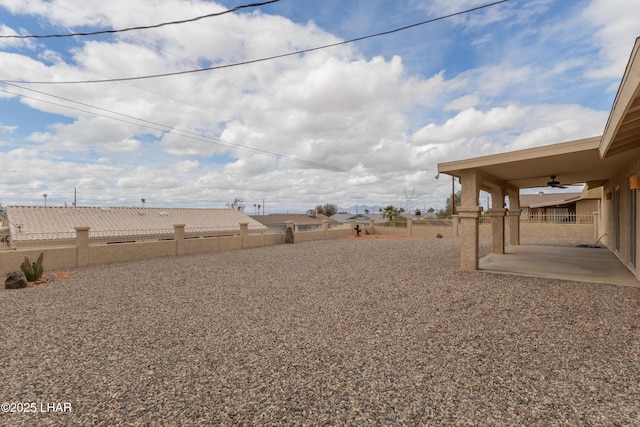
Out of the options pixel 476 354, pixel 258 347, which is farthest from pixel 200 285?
pixel 476 354

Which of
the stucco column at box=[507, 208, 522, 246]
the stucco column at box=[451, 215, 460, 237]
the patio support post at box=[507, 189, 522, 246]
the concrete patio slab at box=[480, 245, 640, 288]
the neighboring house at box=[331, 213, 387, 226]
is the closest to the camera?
the concrete patio slab at box=[480, 245, 640, 288]

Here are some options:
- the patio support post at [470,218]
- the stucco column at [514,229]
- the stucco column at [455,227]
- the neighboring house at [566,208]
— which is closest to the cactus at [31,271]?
the patio support post at [470,218]

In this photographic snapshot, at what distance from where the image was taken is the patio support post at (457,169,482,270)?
29.5ft

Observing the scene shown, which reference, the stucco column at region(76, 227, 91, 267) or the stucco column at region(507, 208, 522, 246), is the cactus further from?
the stucco column at region(507, 208, 522, 246)

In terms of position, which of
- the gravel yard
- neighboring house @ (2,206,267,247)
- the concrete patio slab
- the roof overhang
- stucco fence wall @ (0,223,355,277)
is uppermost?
the roof overhang

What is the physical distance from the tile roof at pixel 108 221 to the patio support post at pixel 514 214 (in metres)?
20.6

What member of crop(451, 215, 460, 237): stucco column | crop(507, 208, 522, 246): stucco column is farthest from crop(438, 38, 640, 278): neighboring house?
crop(451, 215, 460, 237): stucco column

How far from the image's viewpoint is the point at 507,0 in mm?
6176

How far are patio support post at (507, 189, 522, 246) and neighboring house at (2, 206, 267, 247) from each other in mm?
21108

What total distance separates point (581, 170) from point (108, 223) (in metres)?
31.4

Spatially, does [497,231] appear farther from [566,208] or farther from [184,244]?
[566,208]

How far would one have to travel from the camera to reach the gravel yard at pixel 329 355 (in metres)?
2.79

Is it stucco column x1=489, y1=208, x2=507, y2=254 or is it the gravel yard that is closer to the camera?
the gravel yard

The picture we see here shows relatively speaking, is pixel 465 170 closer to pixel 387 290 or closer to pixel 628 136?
pixel 628 136
